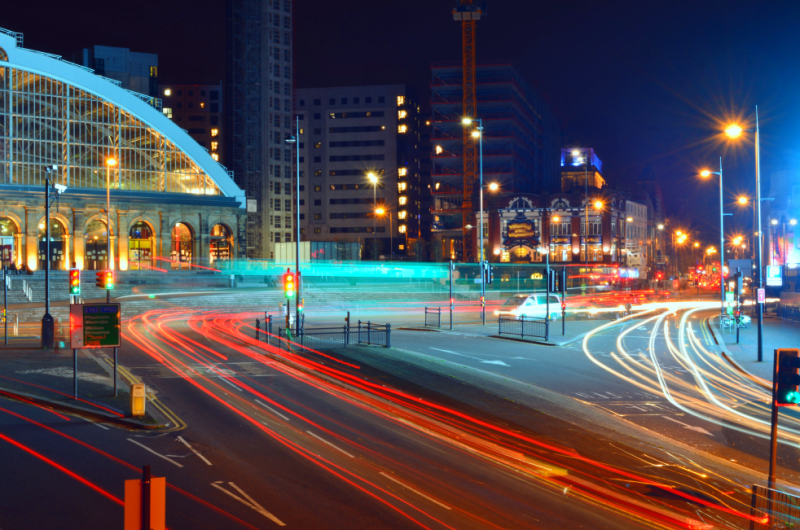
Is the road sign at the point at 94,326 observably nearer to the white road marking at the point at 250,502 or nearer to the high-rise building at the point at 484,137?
the white road marking at the point at 250,502

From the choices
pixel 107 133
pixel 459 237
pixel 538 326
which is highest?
pixel 107 133

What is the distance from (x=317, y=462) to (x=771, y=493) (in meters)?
7.30

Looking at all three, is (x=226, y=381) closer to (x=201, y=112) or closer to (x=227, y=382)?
(x=227, y=382)

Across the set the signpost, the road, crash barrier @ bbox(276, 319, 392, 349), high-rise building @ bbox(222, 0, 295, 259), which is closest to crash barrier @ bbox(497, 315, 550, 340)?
crash barrier @ bbox(276, 319, 392, 349)

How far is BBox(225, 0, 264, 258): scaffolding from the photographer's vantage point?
4090 inches

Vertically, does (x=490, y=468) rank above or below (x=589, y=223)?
below

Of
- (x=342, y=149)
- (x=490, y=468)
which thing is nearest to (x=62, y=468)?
(x=490, y=468)

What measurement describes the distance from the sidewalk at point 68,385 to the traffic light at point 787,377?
1224cm

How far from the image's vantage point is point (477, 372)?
70.6 ft

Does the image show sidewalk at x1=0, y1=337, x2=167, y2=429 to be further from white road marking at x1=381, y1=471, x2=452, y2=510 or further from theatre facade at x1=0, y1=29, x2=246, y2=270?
theatre facade at x1=0, y1=29, x2=246, y2=270

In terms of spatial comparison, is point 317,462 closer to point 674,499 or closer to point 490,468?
point 490,468

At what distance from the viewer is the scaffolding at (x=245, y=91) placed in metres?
104

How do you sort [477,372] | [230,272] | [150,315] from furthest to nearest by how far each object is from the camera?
[230,272], [150,315], [477,372]

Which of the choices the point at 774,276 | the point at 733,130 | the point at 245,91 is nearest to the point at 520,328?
the point at 733,130
